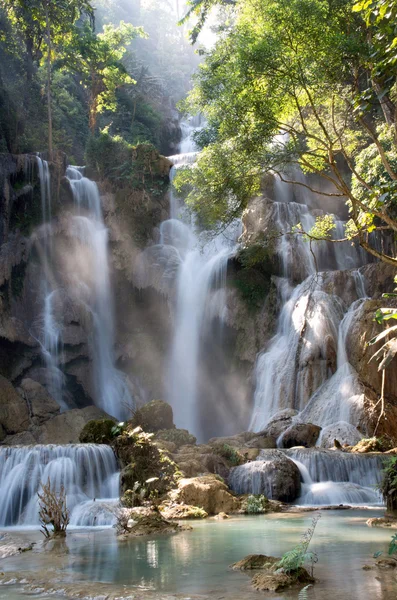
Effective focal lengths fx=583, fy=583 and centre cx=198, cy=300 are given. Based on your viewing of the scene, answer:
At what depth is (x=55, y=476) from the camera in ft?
46.0

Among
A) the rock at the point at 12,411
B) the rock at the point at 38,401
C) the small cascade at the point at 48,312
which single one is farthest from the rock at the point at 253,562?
the small cascade at the point at 48,312

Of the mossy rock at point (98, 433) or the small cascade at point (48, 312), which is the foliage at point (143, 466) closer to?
the mossy rock at point (98, 433)

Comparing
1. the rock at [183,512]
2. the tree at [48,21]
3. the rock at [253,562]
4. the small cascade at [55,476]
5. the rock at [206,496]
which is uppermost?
the tree at [48,21]

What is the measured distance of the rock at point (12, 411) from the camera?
21.1 meters

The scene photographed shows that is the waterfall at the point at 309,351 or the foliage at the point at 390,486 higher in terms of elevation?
the waterfall at the point at 309,351

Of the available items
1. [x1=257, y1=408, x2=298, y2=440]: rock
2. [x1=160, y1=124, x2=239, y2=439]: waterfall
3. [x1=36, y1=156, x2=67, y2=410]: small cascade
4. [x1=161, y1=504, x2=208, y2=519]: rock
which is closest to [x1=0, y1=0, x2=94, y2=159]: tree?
[x1=36, y1=156, x2=67, y2=410]: small cascade

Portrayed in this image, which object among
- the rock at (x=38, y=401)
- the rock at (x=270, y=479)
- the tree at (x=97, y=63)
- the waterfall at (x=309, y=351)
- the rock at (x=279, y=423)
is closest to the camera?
the rock at (x=270, y=479)

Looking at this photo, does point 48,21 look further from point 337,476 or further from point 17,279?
point 337,476

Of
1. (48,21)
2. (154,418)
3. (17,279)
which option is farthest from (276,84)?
(48,21)

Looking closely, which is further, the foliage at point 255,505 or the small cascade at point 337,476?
the small cascade at point 337,476

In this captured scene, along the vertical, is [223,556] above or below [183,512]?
below

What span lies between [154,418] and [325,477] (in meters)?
6.22

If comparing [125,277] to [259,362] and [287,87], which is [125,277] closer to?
[259,362]

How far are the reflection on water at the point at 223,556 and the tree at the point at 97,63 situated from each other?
30.6 meters
